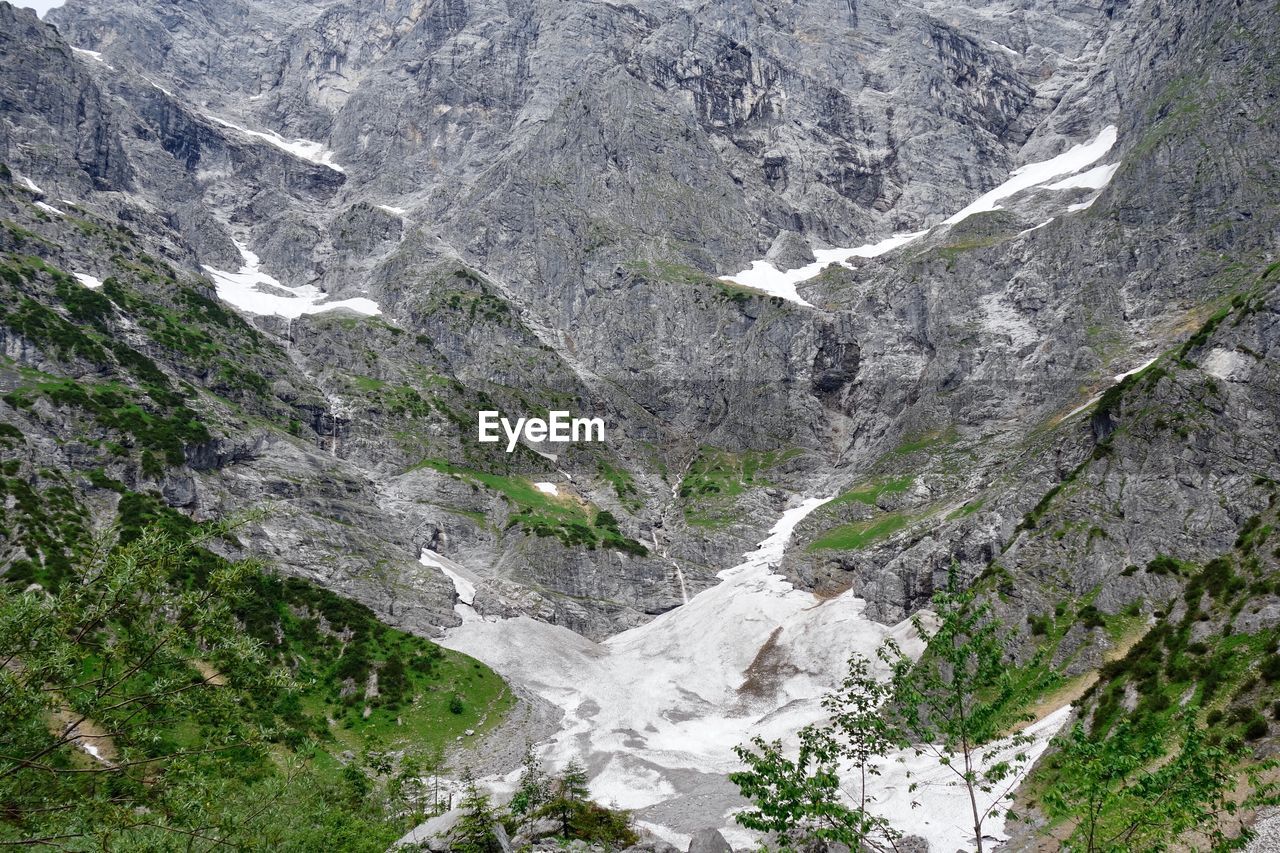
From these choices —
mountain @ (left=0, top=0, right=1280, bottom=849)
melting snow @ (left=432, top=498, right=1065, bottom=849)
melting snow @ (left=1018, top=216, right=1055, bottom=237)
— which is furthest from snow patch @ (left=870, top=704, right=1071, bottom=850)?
melting snow @ (left=1018, top=216, right=1055, bottom=237)

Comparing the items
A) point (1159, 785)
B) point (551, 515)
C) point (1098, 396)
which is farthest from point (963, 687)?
point (551, 515)

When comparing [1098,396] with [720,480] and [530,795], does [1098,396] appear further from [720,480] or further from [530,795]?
[530,795]

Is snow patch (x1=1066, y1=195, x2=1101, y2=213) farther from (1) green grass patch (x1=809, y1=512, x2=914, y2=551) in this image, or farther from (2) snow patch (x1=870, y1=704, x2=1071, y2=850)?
(2) snow patch (x1=870, y1=704, x2=1071, y2=850)

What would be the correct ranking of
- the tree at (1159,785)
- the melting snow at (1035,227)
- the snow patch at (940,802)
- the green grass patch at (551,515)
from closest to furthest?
1. the tree at (1159,785)
2. the snow patch at (940,802)
3. the green grass patch at (551,515)
4. the melting snow at (1035,227)

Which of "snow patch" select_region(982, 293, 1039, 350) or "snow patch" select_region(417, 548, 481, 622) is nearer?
"snow patch" select_region(417, 548, 481, 622)

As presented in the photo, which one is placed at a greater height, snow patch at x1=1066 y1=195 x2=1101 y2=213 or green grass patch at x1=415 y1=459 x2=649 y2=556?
snow patch at x1=1066 y1=195 x2=1101 y2=213

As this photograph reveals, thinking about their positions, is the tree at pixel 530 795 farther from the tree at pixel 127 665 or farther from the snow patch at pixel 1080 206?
the snow patch at pixel 1080 206

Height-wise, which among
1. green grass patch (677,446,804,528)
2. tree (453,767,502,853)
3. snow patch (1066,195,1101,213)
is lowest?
green grass patch (677,446,804,528)

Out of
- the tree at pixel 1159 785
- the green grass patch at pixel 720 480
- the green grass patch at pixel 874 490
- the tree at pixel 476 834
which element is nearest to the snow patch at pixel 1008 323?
the green grass patch at pixel 874 490
